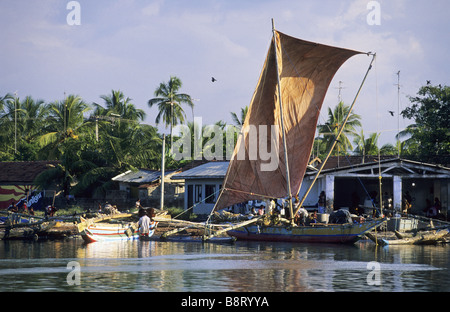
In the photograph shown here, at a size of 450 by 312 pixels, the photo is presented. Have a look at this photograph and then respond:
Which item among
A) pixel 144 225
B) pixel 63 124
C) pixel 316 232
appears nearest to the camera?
pixel 316 232

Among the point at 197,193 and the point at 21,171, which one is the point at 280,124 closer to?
the point at 197,193

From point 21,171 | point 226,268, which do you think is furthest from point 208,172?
point 226,268

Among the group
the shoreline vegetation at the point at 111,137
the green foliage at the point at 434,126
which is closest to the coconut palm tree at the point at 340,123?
the shoreline vegetation at the point at 111,137

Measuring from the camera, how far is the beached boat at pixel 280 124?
29312mm

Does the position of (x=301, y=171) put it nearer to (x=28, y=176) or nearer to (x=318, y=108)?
(x=318, y=108)

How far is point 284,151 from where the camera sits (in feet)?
93.5

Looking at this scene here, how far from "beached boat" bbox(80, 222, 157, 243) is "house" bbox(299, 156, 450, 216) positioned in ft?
32.4

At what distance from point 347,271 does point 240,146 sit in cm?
1108

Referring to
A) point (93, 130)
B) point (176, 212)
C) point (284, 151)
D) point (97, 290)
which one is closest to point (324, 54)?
point (284, 151)

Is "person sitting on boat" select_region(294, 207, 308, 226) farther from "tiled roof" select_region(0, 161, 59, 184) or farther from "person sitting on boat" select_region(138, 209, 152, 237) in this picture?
"tiled roof" select_region(0, 161, 59, 184)

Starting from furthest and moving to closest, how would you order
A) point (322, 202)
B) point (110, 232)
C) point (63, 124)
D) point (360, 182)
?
1. point (63, 124)
2. point (360, 182)
3. point (322, 202)
4. point (110, 232)

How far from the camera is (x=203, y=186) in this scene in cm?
3981

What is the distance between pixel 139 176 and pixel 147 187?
1002 millimetres

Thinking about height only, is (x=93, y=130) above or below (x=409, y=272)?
above
